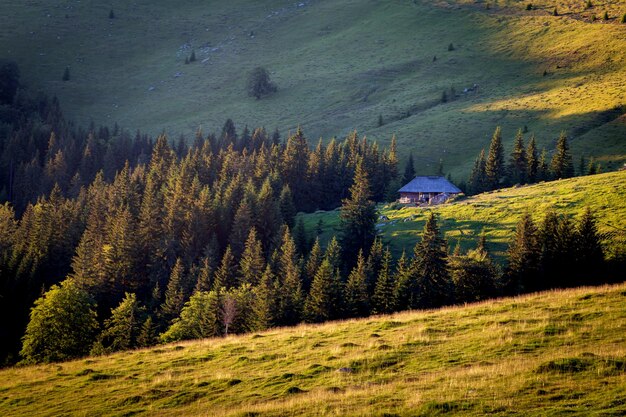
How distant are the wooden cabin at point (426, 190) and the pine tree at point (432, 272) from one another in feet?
158

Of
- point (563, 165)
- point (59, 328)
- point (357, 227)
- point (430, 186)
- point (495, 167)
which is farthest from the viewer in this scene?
point (430, 186)

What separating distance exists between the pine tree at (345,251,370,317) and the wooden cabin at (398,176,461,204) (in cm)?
4965

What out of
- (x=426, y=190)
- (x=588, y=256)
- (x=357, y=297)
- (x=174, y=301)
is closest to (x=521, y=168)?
(x=426, y=190)

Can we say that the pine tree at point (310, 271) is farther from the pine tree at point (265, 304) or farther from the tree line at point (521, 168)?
the tree line at point (521, 168)

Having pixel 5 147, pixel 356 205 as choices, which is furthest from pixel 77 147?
pixel 356 205

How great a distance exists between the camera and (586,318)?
2622 cm

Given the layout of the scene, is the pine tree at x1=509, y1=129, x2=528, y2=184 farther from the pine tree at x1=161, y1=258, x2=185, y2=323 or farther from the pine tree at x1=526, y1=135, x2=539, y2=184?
the pine tree at x1=161, y1=258, x2=185, y2=323

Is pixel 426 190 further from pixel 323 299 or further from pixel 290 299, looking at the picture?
pixel 323 299

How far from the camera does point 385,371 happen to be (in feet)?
74.9

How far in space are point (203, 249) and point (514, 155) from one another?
65574mm

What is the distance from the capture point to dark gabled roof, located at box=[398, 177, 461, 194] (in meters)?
107

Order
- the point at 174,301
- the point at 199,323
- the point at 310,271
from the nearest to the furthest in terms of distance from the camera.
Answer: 1. the point at 199,323
2. the point at 174,301
3. the point at 310,271

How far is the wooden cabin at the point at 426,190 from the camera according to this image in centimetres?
10619

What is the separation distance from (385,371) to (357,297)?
110 feet
